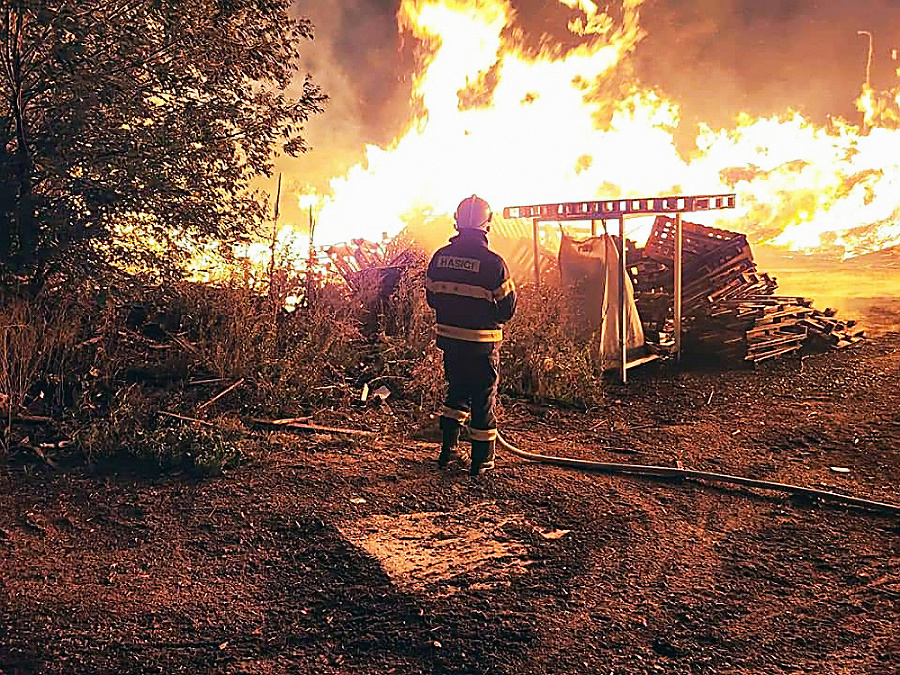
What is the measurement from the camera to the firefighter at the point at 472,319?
19.6 feet

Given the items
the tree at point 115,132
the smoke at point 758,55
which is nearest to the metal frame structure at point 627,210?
the tree at point 115,132

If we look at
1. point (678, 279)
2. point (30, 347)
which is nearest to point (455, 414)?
point (30, 347)

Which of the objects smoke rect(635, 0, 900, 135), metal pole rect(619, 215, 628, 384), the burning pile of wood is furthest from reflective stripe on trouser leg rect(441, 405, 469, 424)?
smoke rect(635, 0, 900, 135)

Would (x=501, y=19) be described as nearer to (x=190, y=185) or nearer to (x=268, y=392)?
(x=190, y=185)

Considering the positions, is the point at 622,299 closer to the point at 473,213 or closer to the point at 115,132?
the point at 473,213

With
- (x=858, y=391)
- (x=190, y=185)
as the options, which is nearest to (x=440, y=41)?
(x=190, y=185)

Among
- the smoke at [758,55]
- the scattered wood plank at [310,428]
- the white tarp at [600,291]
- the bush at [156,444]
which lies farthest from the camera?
the smoke at [758,55]

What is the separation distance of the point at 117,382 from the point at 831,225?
17.7 metres

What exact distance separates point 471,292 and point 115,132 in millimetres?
4019

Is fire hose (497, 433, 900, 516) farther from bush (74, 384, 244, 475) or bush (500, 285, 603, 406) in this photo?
bush (74, 384, 244, 475)

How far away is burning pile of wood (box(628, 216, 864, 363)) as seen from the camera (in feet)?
37.0

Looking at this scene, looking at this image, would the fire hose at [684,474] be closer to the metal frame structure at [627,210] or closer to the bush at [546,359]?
the bush at [546,359]

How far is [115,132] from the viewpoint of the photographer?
7168 millimetres

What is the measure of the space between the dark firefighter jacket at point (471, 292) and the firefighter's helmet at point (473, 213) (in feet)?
0.19
